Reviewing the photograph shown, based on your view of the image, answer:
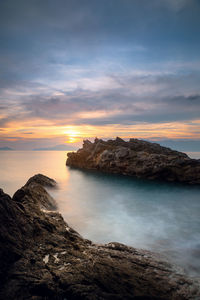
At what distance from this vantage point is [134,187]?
25.1 metres

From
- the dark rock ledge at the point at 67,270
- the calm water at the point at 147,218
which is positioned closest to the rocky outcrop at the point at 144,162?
the calm water at the point at 147,218

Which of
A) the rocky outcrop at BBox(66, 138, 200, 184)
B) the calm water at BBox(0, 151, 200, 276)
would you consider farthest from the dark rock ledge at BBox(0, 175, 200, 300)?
the rocky outcrop at BBox(66, 138, 200, 184)

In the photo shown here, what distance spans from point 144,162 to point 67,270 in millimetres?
26828

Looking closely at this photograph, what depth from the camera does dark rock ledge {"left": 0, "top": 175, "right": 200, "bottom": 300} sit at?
167 inches

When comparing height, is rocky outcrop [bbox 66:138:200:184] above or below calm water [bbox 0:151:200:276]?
above

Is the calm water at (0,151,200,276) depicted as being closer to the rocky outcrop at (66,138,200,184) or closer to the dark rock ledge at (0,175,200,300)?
the dark rock ledge at (0,175,200,300)

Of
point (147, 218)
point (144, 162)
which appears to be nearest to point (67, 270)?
point (147, 218)

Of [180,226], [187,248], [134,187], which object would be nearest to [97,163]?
[134,187]

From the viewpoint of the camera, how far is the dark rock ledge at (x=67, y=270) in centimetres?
423

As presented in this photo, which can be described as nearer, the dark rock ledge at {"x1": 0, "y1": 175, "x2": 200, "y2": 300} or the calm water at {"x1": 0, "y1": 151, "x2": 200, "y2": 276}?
the dark rock ledge at {"x1": 0, "y1": 175, "x2": 200, "y2": 300}

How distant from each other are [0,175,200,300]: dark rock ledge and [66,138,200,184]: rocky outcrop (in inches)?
933

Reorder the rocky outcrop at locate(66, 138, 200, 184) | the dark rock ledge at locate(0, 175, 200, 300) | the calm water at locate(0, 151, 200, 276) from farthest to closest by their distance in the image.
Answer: the rocky outcrop at locate(66, 138, 200, 184) < the calm water at locate(0, 151, 200, 276) < the dark rock ledge at locate(0, 175, 200, 300)

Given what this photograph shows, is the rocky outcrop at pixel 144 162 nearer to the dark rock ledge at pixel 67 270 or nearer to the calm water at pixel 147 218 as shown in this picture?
the calm water at pixel 147 218

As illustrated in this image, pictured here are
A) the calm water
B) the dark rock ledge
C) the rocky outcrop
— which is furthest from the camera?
the rocky outcrop
